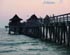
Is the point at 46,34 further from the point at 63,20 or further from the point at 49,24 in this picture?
the point at 63,20

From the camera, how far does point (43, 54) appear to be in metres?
29.9

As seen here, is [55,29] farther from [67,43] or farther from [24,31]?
[24,31]

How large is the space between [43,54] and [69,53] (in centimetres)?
295

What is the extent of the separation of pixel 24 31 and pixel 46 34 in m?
34.0

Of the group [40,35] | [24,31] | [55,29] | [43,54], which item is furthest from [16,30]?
[43,54]

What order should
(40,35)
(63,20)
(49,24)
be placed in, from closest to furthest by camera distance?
1. (63,20)
2. (49,24)
3. (40,35)

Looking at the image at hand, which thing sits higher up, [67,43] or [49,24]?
[49,24]

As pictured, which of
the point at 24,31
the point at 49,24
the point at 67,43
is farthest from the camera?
the point at 24,31

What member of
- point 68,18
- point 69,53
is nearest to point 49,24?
point 68,18

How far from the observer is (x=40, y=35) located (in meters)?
59.0

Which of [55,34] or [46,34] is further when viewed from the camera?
[46,34]

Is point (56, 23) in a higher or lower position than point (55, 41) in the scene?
higher

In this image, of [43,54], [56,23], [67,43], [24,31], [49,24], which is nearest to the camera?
[43,54]

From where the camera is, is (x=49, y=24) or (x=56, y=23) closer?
(x=56, y=23)
